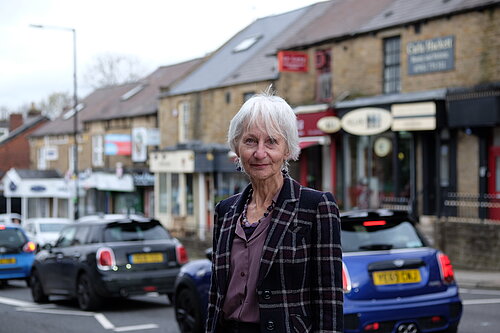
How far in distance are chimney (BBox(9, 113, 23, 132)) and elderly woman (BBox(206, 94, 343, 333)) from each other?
6406 cm

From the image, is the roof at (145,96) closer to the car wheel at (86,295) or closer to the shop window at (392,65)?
the shop window at (392,65)

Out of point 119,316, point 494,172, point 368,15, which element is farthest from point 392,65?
point 119,316

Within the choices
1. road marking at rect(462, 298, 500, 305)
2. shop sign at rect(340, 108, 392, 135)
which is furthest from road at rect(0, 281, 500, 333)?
shop sign at rect(340, 108, 392, 135)

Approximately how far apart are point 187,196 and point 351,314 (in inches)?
1140

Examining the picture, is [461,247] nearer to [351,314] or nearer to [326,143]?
[326,143]

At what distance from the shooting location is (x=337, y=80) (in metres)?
27.5

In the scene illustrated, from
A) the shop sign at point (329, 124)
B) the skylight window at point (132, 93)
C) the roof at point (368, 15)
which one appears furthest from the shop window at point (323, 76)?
the skylight window at point (132, 93)

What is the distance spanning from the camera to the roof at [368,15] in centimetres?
2316

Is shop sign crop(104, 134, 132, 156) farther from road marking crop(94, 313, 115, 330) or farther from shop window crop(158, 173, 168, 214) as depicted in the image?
road marking crop(94, 313, 115, 330)

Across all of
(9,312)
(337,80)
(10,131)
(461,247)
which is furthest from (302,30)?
(10,131)

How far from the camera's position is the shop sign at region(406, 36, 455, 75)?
22797 millimetres

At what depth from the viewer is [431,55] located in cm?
2339

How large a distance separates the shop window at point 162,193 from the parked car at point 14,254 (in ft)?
65.6

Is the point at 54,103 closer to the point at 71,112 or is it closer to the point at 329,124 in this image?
the point at 71,112
